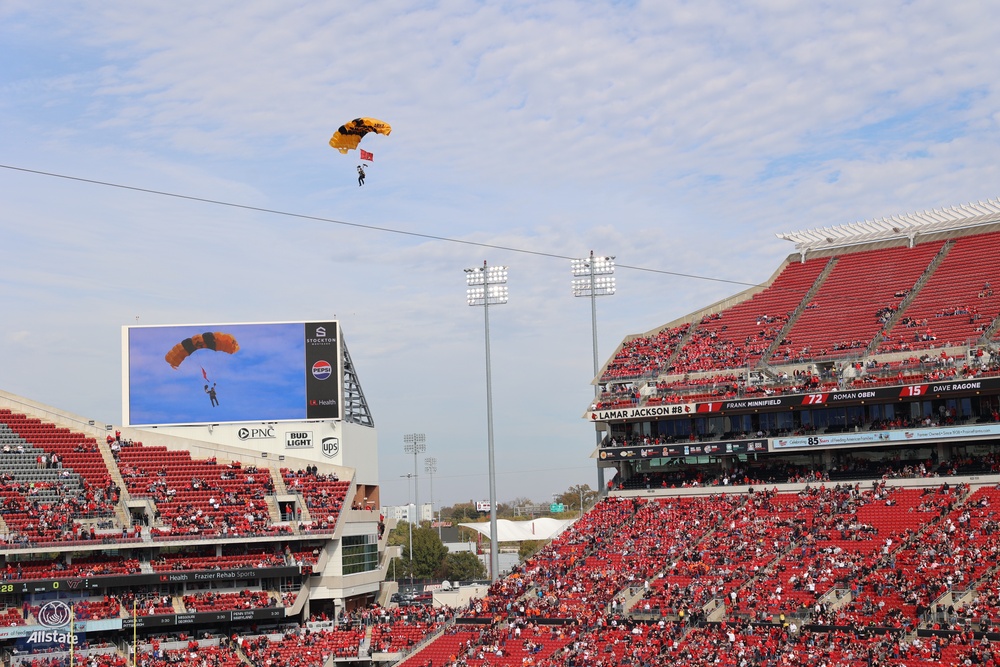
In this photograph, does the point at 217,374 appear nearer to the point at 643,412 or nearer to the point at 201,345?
the point at 201,345

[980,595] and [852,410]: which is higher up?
[852,410]

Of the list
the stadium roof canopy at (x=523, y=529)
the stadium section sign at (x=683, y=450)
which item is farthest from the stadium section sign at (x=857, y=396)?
the stadium roof canopy at (x=523, y=529)

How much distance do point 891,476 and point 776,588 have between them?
30.2ft

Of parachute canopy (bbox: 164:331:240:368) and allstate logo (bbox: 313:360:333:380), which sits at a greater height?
parachute canopy (bbox: 164:331:240:368)

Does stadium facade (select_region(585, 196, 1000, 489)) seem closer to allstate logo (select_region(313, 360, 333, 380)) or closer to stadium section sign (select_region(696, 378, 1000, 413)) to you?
stadium section sign (select_region(696, 378, 1000, 413))

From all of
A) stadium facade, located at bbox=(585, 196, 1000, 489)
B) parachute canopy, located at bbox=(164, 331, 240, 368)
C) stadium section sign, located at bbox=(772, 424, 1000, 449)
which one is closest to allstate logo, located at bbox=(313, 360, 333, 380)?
parachute canopy, located at bbox=(164, 331, 240, 368)

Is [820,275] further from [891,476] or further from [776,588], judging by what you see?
[776,588]

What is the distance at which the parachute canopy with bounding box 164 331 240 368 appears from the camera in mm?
56375

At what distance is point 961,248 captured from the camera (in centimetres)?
5522

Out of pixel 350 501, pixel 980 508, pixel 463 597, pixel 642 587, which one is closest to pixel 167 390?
pixel 350 501

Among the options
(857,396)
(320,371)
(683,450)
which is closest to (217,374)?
(320,371)

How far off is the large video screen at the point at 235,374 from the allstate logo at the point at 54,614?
42.4 feet

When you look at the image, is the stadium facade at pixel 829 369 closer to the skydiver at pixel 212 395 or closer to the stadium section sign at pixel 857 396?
the stadium section sign at pixel 857 396

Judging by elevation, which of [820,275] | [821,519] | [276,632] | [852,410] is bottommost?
[276,632]
